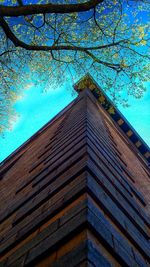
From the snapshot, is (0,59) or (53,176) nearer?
(53,176)

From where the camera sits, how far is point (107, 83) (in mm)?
8922

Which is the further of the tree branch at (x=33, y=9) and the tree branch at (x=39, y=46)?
the tree branch at (x=39, y=46)

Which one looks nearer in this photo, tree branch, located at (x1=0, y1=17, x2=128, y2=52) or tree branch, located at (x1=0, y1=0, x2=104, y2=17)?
tree branch, located at (x1=0, y1=0, x2=104, y2=17)

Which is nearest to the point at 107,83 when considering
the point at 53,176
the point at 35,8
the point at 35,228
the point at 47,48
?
the point at 47,48

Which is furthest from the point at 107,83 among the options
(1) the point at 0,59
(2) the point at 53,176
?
(2) the point at 53,176

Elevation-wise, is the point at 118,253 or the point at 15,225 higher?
the point at 15,225

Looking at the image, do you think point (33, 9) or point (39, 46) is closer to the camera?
point (33, 9)

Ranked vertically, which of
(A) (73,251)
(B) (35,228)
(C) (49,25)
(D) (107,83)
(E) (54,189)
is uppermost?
(C) (49,25)

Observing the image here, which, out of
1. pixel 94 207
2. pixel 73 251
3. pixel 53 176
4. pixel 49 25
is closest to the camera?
pixel 73 251

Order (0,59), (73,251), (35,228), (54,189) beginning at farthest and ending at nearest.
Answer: (0,59) → (54,189) → (35,228) → (73,251)

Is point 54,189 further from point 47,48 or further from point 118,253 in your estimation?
point 47,48

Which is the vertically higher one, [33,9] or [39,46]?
[39,46]

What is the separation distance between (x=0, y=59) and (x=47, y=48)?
90.5 inches

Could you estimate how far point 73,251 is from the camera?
117 centimetres
